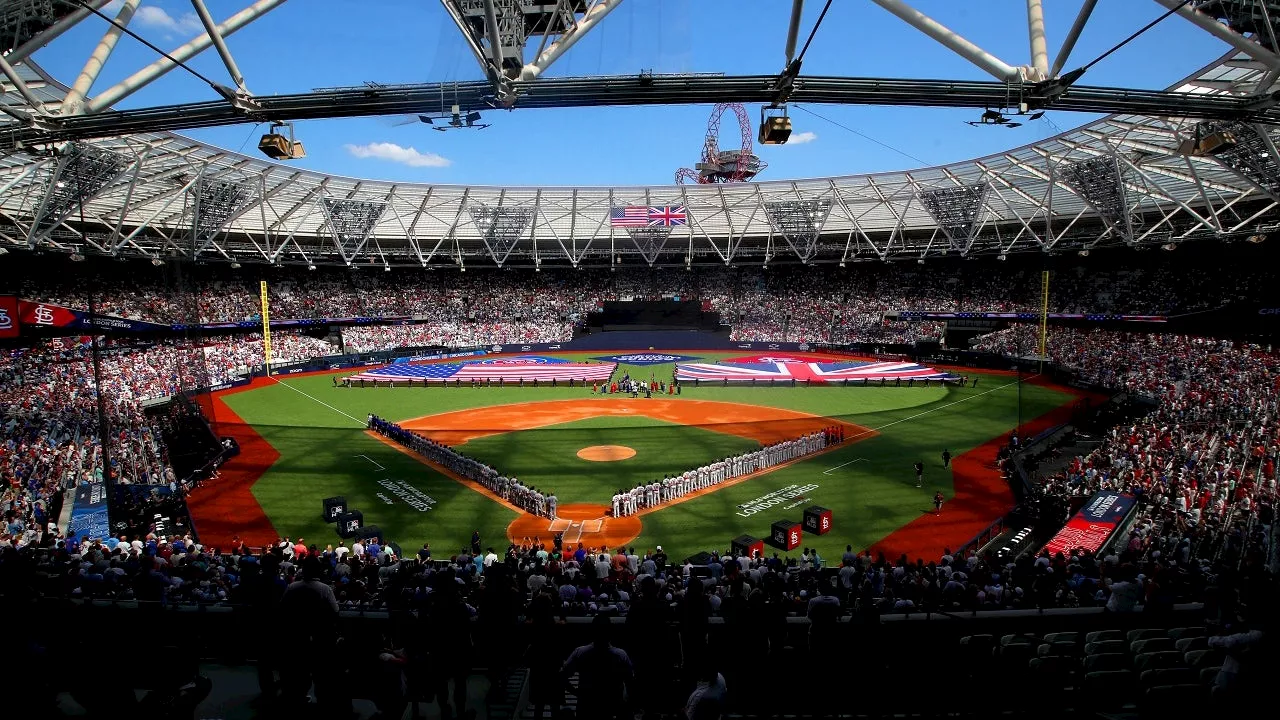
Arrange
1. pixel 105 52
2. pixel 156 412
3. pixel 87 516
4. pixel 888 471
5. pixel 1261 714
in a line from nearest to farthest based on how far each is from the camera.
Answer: pixel 1261 714 → pixel 105 52 → pixel 87 516 → pixel 888 471 → pixel 156 412

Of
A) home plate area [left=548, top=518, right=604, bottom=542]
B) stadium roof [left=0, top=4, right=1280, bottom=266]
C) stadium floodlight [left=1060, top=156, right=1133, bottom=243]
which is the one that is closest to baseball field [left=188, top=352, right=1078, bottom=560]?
home plate area [left=548, top=518, right=604, bottom=542]

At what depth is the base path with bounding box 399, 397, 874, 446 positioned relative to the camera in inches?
1081

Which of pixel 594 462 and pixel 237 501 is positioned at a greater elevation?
pixel 594 462

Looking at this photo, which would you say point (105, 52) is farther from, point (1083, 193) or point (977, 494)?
point (1083, 193)

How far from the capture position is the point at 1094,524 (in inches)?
600

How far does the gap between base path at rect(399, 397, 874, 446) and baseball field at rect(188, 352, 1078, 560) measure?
12 centimetres

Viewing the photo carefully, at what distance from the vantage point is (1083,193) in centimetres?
4025

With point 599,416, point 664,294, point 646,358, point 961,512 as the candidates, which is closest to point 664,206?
point 664,294

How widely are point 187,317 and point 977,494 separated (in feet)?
131

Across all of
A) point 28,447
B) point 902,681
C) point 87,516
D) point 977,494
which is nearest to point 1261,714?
point 902,681

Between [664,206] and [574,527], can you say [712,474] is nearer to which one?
[574,527]

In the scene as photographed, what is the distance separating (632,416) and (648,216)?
90.1ft

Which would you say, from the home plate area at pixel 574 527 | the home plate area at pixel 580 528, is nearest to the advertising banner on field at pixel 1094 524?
the home plate area at pixel 580 528

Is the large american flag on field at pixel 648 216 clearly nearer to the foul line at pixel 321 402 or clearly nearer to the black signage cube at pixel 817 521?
the foul line at pixel 321 402
